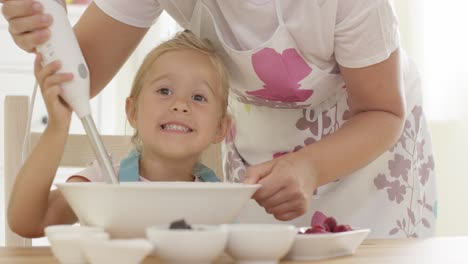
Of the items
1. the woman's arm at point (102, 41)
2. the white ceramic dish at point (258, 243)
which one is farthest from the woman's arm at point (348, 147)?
the woman's arm at point (102, 41)

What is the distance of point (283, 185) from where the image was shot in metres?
0.91

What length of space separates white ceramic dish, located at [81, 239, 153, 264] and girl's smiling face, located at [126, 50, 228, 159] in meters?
0.59

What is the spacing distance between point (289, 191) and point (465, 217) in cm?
167

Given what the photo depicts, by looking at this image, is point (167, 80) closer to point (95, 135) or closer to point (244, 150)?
point (244, 150)

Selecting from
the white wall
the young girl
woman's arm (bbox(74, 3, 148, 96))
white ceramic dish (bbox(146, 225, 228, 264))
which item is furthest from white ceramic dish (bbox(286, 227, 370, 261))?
the white wall

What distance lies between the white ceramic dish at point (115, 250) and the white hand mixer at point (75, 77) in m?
0.25

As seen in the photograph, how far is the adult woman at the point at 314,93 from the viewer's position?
1.08 m

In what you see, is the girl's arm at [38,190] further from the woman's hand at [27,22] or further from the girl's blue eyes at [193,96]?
the girl's blue eyes at [193,96]

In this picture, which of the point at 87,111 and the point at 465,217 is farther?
the point at 465,217

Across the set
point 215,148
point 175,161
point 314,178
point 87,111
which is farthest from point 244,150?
point 87,111

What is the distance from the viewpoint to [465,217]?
2.45 meters

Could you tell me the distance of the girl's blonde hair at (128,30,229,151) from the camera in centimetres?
125

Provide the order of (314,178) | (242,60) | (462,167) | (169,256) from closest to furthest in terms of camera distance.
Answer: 1. (169,256)
2. (314,178)
3. (242,60)
4. (462,167)

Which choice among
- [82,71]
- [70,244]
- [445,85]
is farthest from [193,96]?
[445,85]
